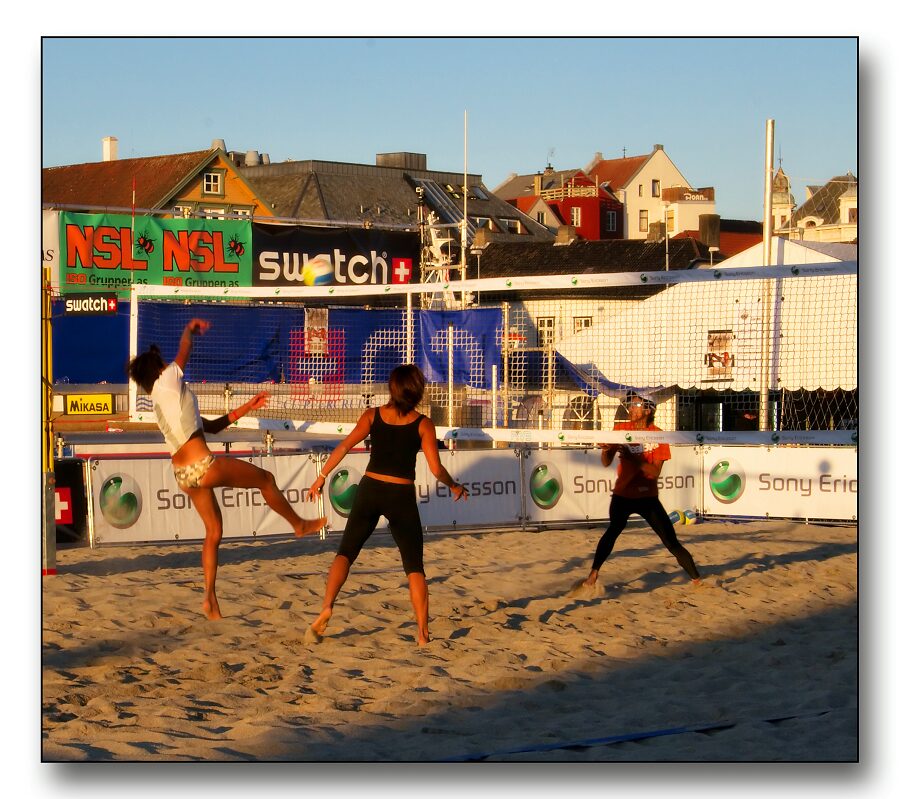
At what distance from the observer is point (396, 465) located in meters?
7.64

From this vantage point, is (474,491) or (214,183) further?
(214,183)

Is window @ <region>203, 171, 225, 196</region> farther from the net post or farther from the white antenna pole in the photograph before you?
the net post

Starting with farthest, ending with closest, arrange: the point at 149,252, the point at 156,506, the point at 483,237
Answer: the point at 483,237 < the point at 149,252 < the point at 156,506

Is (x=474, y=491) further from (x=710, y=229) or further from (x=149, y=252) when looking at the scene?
(x=710, y=229)

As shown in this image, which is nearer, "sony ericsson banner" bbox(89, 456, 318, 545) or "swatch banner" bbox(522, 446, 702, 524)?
"sony ericsson banner" bbox(89, 456, 318, 545)

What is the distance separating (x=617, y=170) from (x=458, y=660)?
67422 millimetres

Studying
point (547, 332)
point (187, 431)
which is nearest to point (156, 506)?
point (187, 431)

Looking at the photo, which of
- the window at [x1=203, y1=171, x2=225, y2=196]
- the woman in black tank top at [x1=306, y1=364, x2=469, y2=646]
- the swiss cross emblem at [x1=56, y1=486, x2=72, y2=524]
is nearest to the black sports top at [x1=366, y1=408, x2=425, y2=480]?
the woman in black tank top at [x1=306, y1=364, x2=469, y2=646]

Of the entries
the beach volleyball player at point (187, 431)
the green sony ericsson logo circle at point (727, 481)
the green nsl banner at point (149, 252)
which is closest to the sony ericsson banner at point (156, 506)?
the beach volleyball player at point (187, 431)

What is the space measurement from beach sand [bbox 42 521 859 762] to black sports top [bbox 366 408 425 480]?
3.69 feet

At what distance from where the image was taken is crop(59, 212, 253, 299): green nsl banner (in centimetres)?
1934

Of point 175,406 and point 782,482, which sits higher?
point 175,406

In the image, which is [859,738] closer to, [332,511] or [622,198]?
[332,511]

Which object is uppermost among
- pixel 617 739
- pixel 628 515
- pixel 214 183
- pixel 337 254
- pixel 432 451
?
→ pixel 214 183
